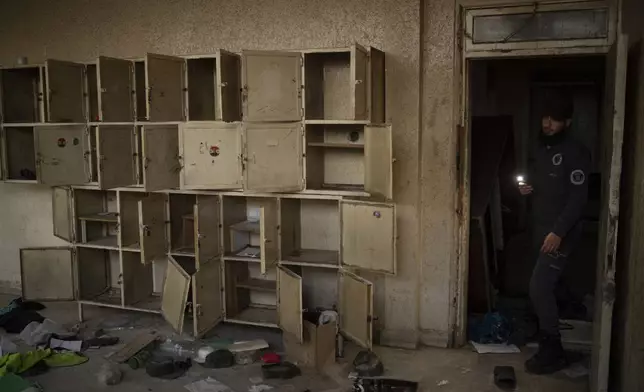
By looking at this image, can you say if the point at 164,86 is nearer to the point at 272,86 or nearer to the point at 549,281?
the point at 272,86

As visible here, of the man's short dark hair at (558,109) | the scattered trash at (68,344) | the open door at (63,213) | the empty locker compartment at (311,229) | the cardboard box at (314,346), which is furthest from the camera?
the open door at (63,213)

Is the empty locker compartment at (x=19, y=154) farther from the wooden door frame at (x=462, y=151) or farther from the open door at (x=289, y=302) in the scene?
the wooden door frame at (x=462, y=151)

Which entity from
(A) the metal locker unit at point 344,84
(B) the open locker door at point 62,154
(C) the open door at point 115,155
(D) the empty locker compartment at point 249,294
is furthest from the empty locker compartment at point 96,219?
(A) the metal locker unit at point 344,84

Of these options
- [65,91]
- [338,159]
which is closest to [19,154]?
[65,91]

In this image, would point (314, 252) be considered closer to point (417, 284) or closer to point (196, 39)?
point (417, 284)

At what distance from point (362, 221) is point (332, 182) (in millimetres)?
626

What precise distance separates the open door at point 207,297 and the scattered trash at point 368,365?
1040 mm

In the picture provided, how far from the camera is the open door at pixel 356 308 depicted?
362 cm

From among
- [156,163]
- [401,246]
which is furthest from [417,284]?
[156,163]

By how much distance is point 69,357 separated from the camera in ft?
12.7

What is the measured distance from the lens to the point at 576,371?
3.61m

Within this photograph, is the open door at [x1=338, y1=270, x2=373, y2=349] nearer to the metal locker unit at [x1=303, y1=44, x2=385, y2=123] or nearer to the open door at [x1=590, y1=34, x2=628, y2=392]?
the metal locker unit at [x1=303, y1=44, x2=385, y2=123]

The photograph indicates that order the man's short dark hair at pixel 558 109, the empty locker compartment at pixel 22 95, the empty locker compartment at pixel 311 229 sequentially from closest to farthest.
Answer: the man's short dark hair at pixel 558 109
the empty locker compartment at pixel 311 229
the empty locker compartment at pixel 22 95

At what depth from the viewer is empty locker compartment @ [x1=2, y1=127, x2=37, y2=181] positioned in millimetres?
4711
